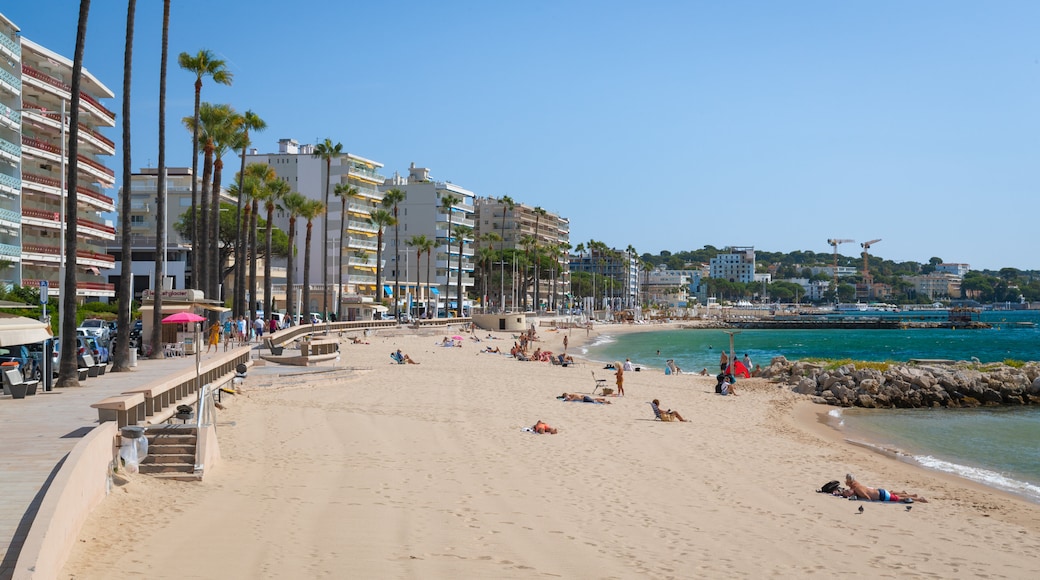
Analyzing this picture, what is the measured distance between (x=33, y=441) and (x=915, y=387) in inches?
1363

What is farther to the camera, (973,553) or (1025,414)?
(1025,414)

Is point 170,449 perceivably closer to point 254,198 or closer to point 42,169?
point 254,198

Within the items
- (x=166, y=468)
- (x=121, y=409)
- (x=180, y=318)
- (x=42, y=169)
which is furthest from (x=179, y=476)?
(x=42, y=169)

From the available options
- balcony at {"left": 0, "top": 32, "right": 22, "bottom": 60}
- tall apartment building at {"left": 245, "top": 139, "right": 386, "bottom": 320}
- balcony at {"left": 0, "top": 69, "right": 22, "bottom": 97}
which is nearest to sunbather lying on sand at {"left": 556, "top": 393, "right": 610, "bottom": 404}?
balcony at {"left": 0, "top": 69, "right": 22, "bottom": 97}

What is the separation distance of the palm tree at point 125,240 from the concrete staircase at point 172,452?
12397 mm

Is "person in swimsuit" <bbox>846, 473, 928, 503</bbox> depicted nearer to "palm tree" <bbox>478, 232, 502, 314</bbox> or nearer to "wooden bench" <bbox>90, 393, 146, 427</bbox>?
"wooden bench" <bbox>90, 393, 146, 427</bbox>

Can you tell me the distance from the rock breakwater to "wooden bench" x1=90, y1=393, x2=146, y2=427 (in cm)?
2879

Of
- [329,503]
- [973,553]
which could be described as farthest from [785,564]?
[329,503]

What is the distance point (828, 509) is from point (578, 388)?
1965 centimetres

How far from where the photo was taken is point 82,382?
2194 centimetres

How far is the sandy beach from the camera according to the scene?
9.98 metres

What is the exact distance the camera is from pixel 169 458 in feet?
44.0

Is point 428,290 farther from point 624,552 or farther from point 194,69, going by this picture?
point 624,552

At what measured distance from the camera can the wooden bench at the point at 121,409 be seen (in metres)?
12.7
